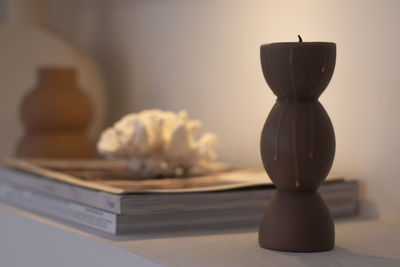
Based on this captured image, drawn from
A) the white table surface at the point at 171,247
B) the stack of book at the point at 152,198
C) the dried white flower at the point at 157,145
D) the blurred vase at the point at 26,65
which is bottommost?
the white table surface at the point at 171,247

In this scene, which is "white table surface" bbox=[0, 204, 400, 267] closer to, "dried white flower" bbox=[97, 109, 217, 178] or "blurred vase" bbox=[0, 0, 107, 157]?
"dried white flower" bbox=[97, 109, 217, 178]

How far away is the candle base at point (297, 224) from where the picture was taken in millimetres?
590

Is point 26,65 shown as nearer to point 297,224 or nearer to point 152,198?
point 152,198

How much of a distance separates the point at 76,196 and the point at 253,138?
0.31 m

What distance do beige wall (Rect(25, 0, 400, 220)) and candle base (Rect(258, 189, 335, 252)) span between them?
0.19 metres

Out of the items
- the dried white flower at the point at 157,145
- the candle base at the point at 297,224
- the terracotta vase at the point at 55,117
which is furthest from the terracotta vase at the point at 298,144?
the terracotta vase at the point at 55,117

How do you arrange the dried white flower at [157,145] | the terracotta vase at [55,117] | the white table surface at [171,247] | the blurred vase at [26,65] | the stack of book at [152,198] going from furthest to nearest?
the blurred vase at [26,65], the terracotta vase at [55,117], the dried white flower at [157,145], the stack of book at [152,198], the white table surface at [171,247]

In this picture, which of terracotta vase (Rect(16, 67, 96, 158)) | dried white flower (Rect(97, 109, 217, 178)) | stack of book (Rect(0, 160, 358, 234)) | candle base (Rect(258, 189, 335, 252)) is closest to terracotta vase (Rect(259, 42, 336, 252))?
candle base (Rect(258, 189, 335, 252))

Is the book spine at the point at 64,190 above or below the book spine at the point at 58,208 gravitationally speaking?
above

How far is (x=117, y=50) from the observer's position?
1.29 metres

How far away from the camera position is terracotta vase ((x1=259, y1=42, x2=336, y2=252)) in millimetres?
585

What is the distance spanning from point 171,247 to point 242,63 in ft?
1.36

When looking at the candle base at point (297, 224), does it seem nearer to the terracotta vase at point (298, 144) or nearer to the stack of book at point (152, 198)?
the terracotta vase at point (298, 144)

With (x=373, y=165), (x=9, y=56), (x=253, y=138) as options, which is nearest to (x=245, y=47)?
(x=253, y=138)
